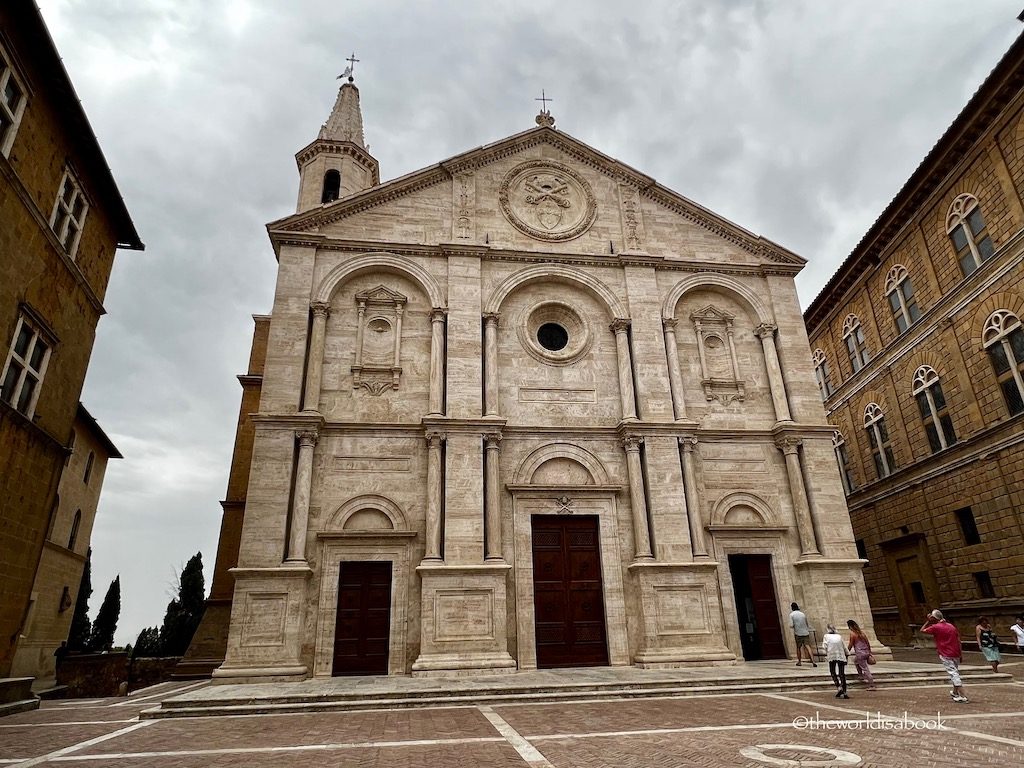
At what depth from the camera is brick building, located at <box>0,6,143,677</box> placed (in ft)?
42.8

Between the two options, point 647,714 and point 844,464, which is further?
point 844,464

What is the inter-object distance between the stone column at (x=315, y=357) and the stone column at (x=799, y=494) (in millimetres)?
14226

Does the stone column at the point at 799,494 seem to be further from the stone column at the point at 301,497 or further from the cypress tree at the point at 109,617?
the cypress tree at the point at 109,617

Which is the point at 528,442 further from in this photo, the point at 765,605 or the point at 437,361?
the point at 765,605

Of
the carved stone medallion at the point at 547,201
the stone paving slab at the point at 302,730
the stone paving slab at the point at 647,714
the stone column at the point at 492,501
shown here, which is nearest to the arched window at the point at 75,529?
the stone paving slab at the point at 302,730

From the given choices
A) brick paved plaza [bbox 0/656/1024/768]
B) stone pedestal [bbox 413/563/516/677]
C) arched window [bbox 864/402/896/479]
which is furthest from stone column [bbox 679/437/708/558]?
arched window [bbox 864/402/896/479]

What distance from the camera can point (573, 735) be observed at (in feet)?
29.7

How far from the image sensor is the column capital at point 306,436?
1714 centimetres

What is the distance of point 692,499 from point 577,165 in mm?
12817

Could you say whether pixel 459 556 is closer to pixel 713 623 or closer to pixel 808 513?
pixel 713 623

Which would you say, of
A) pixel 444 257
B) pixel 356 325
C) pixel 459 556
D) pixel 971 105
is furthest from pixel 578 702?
pixel 971 105

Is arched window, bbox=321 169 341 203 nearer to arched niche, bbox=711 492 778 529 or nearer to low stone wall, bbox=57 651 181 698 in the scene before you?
low stone wall, bbox=57 651 181 698

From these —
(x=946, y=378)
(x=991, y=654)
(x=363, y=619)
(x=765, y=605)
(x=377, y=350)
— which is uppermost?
(x=946, y=378)

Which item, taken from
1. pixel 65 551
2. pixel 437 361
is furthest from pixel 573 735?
pixel 65 551
